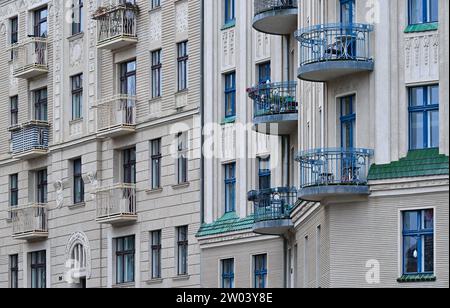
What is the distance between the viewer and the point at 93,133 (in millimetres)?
60781

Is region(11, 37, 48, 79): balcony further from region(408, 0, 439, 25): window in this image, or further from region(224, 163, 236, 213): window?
region(408, 0, 439, 25): window

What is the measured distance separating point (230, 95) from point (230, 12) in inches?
106

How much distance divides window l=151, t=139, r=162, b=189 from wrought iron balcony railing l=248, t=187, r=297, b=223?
10334 millimetres

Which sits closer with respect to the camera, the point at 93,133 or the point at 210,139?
the point at 210,139

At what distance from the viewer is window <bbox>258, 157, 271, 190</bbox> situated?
50219 mm

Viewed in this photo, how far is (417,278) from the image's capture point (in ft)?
121

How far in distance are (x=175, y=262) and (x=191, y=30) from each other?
785 cm

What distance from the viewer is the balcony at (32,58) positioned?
64.5 metres

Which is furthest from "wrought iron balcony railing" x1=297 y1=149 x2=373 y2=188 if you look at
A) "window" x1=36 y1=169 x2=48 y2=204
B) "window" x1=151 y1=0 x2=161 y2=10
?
"window" x1=36 y1=169 x2=48 y2=204

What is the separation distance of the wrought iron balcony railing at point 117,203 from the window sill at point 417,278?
2128 cm
